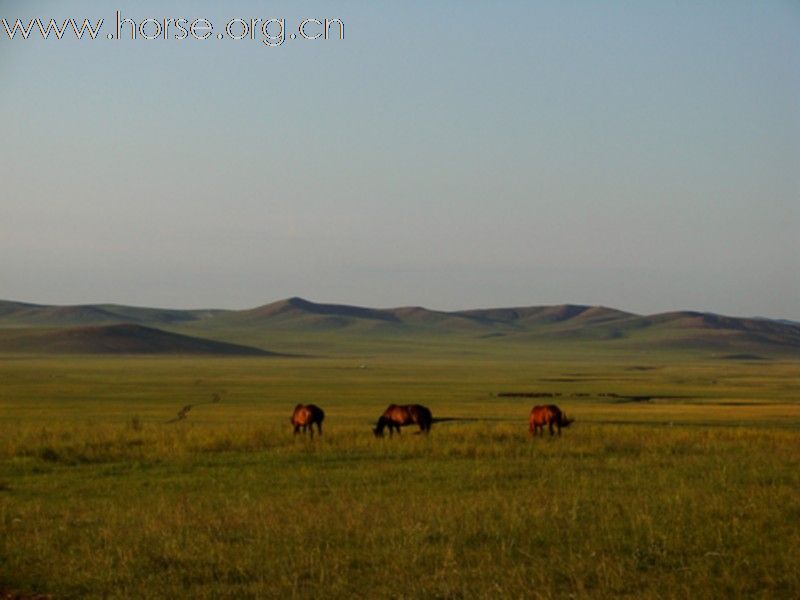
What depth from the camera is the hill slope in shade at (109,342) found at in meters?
146

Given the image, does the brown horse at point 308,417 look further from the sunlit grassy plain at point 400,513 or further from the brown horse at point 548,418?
the brown horse at point 548,418

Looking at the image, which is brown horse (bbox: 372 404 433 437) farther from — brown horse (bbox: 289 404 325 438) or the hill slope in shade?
the hill slope in shade

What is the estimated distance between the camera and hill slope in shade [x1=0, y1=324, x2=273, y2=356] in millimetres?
146500

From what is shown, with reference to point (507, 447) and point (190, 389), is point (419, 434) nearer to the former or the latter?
point (507, 447)

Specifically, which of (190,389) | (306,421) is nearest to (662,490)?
(306,421)

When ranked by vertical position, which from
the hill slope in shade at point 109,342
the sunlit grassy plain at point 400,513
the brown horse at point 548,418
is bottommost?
the sunlit grassy plain at point 400,513

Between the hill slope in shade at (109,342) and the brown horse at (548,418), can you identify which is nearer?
the brown horse at (548,418)

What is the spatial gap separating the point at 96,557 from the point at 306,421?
14.5m

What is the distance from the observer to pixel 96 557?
1144 centimetres

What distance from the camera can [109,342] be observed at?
153m

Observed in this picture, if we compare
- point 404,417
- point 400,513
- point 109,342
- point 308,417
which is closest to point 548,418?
point 404,417

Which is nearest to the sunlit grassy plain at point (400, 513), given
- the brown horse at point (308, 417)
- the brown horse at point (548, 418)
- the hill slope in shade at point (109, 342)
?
the brown horse at point (308, 417)

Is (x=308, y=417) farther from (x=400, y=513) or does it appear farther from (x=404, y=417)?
(x=400, y=513)

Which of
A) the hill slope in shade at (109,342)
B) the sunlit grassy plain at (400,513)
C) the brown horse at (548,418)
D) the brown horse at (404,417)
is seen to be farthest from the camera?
the hill slope in shade at (109,342)
